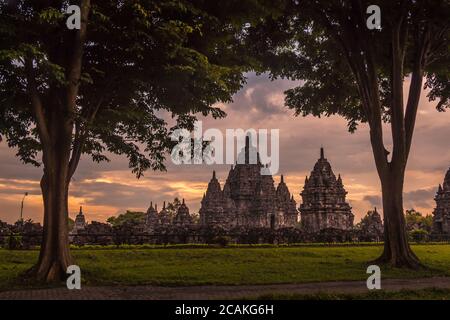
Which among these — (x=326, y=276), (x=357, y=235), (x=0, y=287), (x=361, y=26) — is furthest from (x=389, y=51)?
(x=357, y=235)

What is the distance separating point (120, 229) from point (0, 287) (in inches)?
784

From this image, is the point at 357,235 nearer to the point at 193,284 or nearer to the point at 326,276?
the point at 326,276

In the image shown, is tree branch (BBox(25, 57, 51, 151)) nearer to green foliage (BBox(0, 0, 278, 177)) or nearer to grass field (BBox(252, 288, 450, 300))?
green foliage (BBox(0, 0, 278, 177))

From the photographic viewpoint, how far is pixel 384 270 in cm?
1752

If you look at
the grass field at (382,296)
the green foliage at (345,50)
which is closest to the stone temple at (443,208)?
the green foliage at (345,50)

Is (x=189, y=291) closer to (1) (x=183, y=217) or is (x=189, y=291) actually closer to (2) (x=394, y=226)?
(2) (x=394, y=226)

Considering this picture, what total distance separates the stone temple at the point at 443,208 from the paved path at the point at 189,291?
145ft

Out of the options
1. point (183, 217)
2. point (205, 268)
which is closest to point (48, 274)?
point (205, 268)

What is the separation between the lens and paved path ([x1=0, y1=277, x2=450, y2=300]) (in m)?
11.3

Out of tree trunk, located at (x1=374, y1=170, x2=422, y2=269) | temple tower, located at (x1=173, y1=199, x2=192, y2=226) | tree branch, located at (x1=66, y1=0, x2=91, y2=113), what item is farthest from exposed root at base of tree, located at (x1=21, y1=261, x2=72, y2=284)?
temple tower, located at (x1=173, y1=199, x2=192, y2=226)

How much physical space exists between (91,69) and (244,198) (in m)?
46.8
